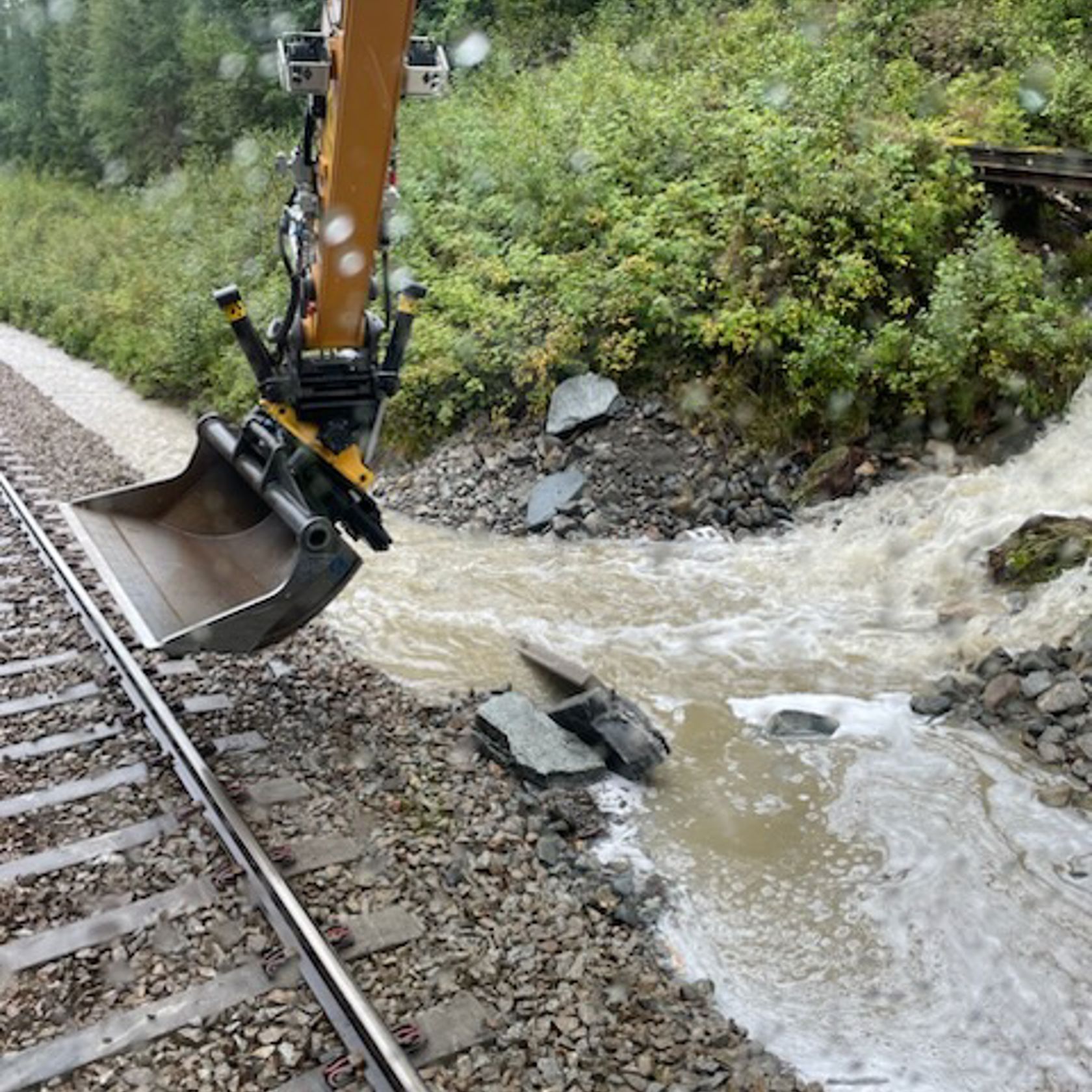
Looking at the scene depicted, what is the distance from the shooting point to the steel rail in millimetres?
4098

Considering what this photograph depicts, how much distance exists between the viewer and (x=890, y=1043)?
15.6 feet

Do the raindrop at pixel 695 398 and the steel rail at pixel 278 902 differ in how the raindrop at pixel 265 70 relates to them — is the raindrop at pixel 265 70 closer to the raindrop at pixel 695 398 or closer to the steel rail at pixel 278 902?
the raindrop at pixel 695 398

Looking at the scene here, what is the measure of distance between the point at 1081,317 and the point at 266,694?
8.01m

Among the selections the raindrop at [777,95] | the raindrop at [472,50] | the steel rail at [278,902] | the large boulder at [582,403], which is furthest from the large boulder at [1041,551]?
the raindrop at [472,50]

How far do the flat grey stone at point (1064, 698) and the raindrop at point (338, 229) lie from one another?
5039 mm

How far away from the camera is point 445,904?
5094 mm

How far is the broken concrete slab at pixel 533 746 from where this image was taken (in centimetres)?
626

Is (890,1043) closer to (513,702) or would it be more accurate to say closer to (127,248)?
(513,702)

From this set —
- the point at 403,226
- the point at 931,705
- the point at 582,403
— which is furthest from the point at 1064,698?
the point at 403,226

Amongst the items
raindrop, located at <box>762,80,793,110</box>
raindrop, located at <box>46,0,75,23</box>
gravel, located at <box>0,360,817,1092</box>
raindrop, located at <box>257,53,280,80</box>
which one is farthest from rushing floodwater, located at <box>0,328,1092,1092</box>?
raindrop, located at <box>46,0,75,23</box>

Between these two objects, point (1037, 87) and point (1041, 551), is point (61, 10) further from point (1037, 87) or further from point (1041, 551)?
point (1041, 551)

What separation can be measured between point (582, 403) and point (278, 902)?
285 inches

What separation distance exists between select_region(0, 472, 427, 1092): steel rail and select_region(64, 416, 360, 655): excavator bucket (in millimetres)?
674

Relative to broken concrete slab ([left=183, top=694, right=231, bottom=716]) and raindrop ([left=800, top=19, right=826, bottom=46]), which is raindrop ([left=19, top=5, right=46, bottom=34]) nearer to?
raindrop ([left=800, top=19, right=826, bottom=46])
